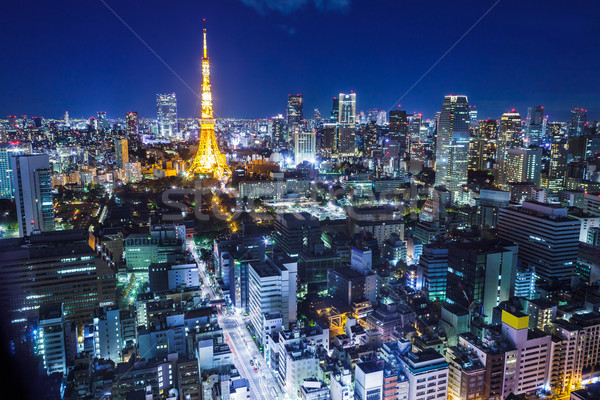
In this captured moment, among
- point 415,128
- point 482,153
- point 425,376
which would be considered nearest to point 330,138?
point 415,128

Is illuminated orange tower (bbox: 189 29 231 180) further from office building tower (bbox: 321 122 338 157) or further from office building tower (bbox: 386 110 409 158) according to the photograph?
office building tower (bbox: 386 110 409 158)

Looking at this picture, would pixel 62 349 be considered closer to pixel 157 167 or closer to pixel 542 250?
pixel 542 250

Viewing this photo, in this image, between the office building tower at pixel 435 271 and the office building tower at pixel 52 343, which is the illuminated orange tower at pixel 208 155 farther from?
the office building tower at pixel 52 343

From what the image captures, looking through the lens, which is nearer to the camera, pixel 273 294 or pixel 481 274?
pixel 273 294

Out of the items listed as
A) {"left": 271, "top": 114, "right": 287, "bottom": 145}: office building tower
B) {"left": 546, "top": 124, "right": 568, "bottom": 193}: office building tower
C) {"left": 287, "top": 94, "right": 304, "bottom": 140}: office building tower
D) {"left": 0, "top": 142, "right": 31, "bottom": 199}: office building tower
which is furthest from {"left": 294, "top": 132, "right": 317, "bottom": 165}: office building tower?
{"left": 0, "top": 142, "right": 31, "bottom": 199}: office building tower

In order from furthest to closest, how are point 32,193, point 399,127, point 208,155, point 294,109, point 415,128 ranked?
point 294,109
point 415,128
point 399,127
point 208,155
point 32,193

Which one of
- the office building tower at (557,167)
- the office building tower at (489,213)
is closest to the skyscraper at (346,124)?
the office building tower at (557,167)

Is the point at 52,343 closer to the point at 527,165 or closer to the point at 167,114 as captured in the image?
the point at 527,165
